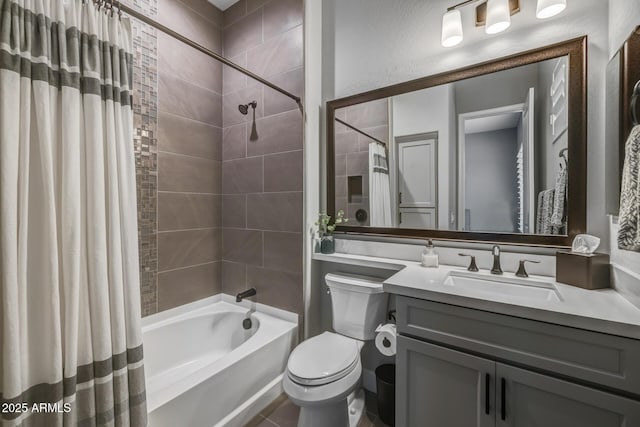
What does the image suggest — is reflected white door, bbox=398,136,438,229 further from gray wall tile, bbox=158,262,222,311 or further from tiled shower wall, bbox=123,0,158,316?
tiled shower wall, bbox=123,0,158,316

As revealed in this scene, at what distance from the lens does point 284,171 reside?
1.97 m

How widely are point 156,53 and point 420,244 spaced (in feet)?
7.36

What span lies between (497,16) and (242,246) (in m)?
2.19

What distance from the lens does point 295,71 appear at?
1942mm

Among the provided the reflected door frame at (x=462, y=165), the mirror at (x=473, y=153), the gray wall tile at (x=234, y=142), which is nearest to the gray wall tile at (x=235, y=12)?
the gray wall tile at (x=234, y=142)

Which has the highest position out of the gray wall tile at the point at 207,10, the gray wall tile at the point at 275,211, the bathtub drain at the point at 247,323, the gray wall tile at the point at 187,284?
the gray wall tile at the point at 207,10

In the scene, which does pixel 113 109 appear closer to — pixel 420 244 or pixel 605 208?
pixel 420 244

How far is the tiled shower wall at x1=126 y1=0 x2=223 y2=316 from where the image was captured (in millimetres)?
1887

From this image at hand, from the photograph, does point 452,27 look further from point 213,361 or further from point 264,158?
point 213,361

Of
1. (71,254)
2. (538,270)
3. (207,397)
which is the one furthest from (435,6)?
(207,397)

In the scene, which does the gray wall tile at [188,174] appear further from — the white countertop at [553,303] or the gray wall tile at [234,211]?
the white countertop at [553,303]

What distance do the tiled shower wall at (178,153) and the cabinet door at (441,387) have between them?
1676 mm

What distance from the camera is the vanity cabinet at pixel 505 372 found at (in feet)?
2.81

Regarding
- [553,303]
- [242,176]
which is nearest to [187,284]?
[242,176]
